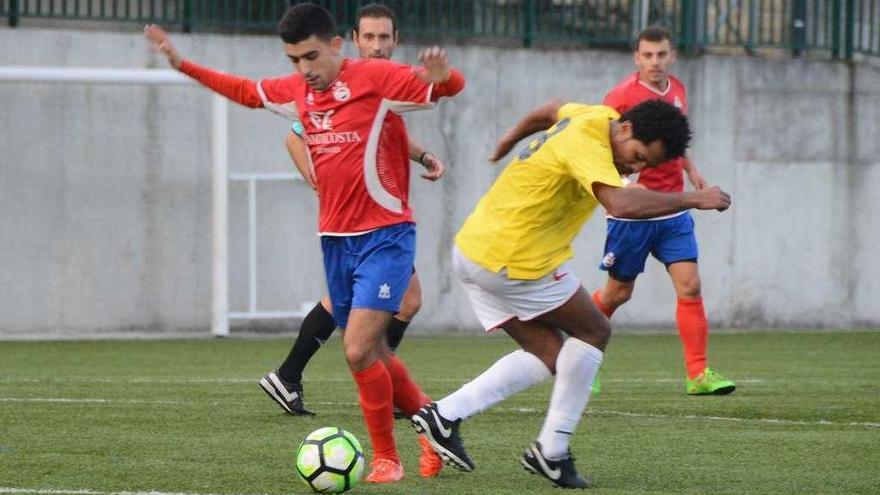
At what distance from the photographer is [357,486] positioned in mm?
6504

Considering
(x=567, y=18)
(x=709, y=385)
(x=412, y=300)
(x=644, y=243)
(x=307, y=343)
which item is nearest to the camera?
(x=412, y=300)

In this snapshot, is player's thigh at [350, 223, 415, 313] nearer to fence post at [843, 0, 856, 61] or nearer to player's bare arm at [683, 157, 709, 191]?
player's bare arm at [683, 157, 709, 191]

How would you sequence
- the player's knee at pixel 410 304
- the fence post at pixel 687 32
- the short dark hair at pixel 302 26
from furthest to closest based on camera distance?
1. the fence post at pixel 687 32
2. the player's knee at pixel 410 304
3. the short dark hair at pixel 302 26

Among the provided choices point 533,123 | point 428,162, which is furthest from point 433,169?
point 533,123

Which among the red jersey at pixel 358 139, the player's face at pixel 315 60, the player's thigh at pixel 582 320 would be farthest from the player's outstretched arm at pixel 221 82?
the player's thigh at pixel 582 320

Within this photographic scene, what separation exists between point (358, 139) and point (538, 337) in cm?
108

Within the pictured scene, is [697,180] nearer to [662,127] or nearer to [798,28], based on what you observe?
[662,127]

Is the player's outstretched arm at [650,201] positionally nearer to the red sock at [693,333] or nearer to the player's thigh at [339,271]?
the player's thigh at [339,271]

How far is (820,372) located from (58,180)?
6879 mm

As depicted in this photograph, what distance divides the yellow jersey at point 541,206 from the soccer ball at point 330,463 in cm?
92

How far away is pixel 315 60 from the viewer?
6.91 metres

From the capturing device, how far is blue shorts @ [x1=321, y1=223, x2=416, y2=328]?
675 cm

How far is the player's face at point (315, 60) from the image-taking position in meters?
6.89

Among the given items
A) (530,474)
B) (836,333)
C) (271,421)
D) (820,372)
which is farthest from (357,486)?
(836,333)
